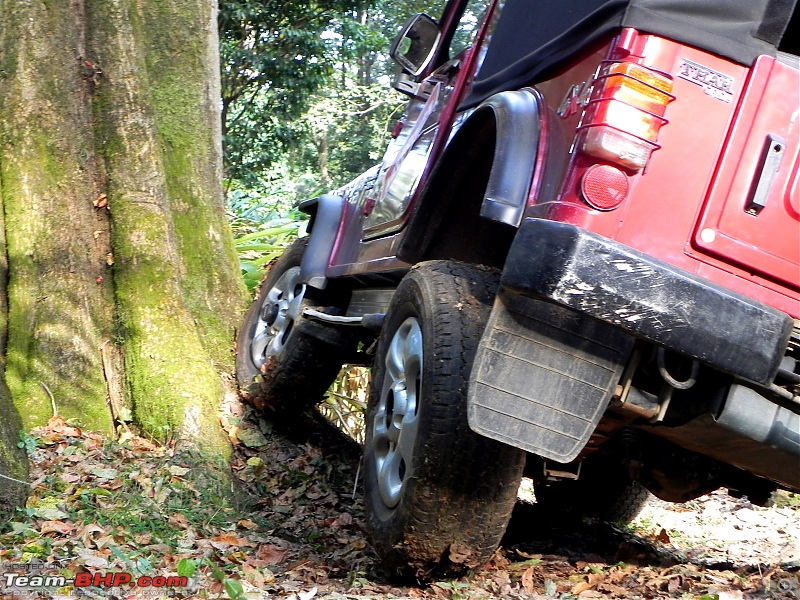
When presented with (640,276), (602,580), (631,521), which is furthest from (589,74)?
(631,521)

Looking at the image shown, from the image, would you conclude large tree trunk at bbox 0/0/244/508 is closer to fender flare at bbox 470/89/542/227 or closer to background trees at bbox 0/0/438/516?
background trees at bbox 0/0/438/516

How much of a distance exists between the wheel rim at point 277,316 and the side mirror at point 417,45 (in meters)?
1.34

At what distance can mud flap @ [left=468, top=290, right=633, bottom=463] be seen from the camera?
2586 millimetres

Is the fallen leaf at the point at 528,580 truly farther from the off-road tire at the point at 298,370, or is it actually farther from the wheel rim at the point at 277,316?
the wheel rim at the point at 277,316

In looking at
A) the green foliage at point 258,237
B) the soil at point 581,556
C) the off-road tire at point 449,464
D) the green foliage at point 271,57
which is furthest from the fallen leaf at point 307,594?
the green foliage at point 271,57

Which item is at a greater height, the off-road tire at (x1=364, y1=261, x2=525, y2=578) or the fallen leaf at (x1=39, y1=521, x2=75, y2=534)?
the off-road tire at (x1=364, y1=261, x2=525, y2=578)

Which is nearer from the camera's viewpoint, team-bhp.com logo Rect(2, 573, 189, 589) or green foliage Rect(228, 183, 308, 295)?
team-bhp.com logo Rect(2, 573, 189, 589)

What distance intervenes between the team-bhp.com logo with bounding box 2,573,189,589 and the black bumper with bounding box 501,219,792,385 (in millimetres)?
1453

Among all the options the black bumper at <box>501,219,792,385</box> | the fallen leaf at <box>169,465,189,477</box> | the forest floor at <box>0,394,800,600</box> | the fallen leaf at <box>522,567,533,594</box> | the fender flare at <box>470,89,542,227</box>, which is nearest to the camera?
the black bumper at <box>501,219,792,385</box>

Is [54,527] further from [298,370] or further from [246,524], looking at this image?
[298,370]

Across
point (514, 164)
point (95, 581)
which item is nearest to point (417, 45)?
point (514, 164)

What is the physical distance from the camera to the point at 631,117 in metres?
2.48

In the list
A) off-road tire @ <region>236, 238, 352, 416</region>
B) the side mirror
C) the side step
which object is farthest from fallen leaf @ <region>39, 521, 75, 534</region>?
the side mirror

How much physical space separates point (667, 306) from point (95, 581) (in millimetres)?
1802
